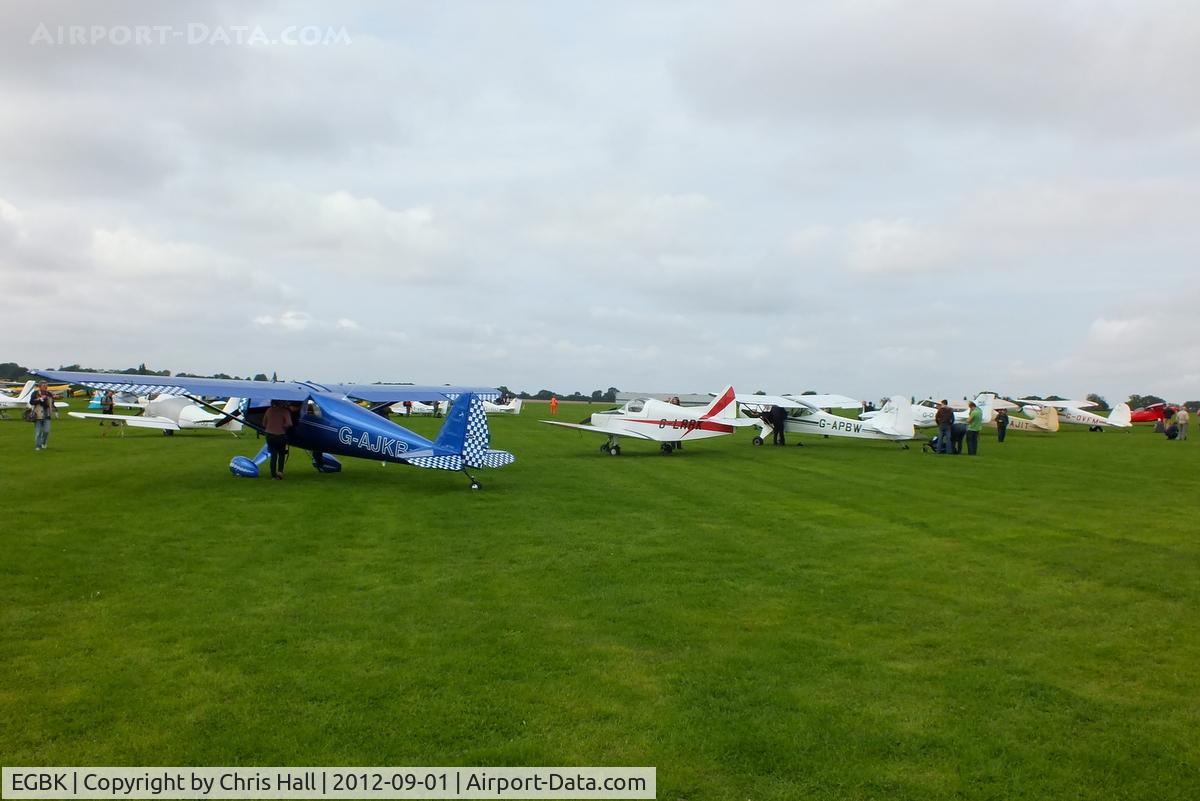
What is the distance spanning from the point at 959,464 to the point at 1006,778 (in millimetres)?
17994

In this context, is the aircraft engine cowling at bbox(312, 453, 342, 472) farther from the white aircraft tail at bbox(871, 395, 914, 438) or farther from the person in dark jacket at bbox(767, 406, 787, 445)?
the white aircraft tail at bbox(871, 395, 914, 438)

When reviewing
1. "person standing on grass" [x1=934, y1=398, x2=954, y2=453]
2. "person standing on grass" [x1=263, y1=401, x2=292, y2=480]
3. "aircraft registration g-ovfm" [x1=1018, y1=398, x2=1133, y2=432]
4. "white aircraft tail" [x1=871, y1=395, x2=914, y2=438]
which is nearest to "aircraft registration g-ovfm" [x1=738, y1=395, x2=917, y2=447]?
"white aircraft tail" [x1=871, y1=395, x2=914, y2=438]

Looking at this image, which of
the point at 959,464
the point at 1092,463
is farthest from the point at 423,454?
the point at 1092,463

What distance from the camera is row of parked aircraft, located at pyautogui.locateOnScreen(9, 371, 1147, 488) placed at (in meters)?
13.4

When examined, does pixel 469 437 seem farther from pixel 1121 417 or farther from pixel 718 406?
pixel 1121 417

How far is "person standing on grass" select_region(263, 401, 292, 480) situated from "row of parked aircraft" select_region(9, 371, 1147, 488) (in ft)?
0.59

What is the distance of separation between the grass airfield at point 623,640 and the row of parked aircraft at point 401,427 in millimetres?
1702

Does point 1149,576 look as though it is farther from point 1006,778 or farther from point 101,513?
point 101,513

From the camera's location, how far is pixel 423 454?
13.3 meters

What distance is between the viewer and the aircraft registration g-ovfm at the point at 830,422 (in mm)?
25234

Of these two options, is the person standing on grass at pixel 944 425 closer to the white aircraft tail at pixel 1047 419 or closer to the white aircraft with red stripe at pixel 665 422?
the white aircraft with red stripe at pixel 665 422

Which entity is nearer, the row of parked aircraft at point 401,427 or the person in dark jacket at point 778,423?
the row of parked aircraft at point 401,427
